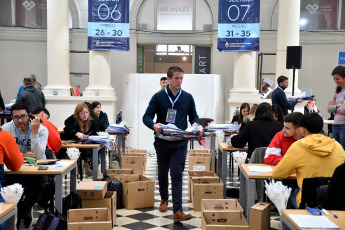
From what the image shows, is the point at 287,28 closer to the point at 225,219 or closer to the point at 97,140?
the point at 97,140

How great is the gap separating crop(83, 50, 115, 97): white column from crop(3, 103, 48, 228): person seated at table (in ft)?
19.9

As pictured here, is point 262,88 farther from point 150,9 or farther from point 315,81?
point 150,9

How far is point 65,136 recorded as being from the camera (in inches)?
258

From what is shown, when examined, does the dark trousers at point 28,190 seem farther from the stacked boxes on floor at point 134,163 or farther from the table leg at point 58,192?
the stacked boxes on floor at point 134,163

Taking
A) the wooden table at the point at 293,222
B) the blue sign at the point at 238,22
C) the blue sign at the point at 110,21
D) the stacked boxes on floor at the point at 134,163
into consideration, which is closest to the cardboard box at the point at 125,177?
the stacked boxes on floor at the point at 134,163

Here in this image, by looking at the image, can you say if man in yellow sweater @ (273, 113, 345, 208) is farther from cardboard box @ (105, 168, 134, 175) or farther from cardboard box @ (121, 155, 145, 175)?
cardboard box @ (121, 155, 145, 175)

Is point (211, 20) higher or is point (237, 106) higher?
point (211, 20)

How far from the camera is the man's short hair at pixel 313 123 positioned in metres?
3.57

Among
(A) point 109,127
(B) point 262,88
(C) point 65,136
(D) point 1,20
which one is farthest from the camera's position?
(D) point 1,20

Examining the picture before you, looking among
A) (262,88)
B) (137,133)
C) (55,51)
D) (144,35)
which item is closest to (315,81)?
(262,88)

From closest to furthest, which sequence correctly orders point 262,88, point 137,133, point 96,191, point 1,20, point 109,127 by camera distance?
point 96,191 < point 109,127 < point 137,133 < point 262,88 < point 1,20

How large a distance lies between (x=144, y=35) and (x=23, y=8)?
12.8 feet

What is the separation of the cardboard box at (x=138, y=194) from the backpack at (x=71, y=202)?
0.93 metres

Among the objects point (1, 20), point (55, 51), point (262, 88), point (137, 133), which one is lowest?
point (137, 133)
